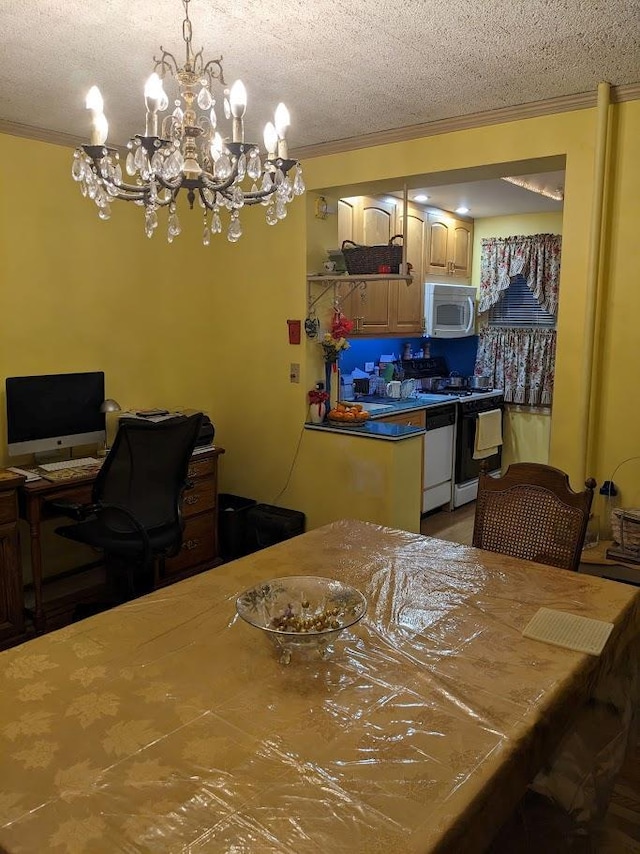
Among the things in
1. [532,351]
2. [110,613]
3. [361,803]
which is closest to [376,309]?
[532,351]

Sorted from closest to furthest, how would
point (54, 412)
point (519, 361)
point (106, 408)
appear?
point (54, 412) < point (106, 408) < point (519, 361)

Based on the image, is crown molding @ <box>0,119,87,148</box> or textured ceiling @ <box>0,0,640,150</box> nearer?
textured ceiling @ <box>0,0,640,150</box>

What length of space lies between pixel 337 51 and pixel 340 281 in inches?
61.3

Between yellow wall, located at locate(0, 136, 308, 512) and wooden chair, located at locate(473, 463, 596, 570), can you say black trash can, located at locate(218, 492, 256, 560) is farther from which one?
wooden chair, located at locate(473, 463, 596, 570)

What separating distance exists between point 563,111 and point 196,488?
2691mm

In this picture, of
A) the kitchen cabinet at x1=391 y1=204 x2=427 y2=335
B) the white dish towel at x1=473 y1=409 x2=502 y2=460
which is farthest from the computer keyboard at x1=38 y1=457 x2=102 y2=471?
the white dish towel at x1=473 y1=409 x2=502 y2=460

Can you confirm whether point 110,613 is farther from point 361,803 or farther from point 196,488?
point 196,488

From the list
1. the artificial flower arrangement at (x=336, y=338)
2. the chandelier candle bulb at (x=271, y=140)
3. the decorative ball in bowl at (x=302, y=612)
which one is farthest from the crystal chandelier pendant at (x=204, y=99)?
the artificial flower arrangement at (x=336, y=338)

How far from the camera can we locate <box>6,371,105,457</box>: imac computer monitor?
11.0 feet

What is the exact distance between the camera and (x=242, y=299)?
4.28 metres

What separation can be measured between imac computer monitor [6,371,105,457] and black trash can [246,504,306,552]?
103cm

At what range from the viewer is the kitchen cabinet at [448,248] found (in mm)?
5324

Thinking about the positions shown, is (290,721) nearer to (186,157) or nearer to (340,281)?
(186,157)

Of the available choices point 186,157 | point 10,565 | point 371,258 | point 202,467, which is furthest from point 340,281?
point 10,565
